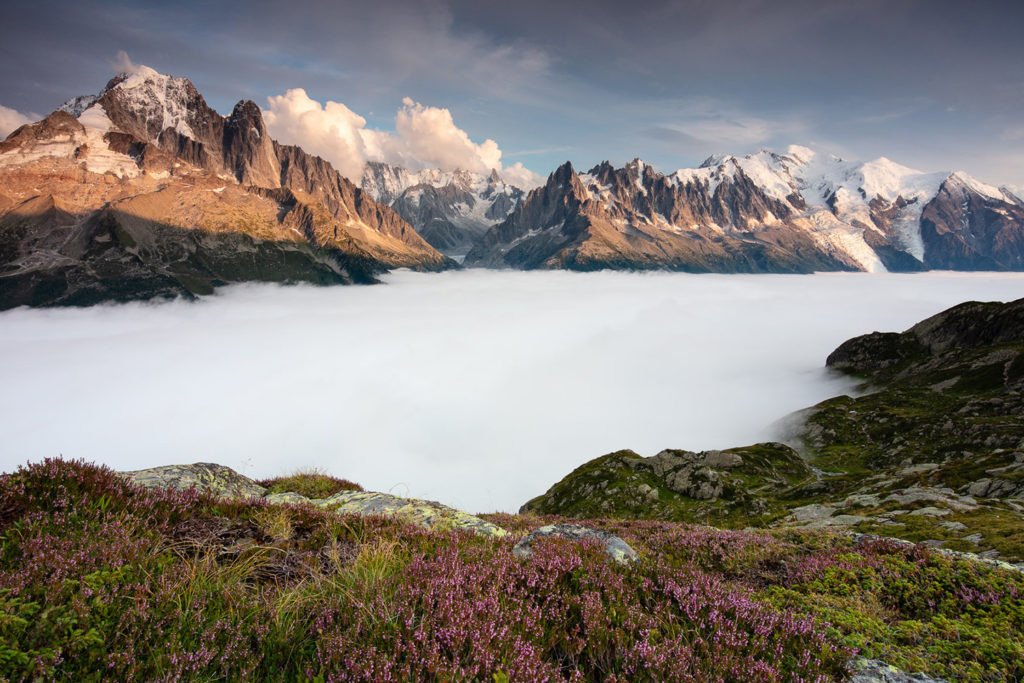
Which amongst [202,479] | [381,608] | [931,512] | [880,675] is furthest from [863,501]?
[202,479]

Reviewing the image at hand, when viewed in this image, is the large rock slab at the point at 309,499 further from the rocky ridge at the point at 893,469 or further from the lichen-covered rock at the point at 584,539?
the rocky ridge at the point at 893,469

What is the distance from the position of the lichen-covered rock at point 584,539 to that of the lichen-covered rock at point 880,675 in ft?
8.48

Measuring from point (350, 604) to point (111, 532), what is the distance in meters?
2.80

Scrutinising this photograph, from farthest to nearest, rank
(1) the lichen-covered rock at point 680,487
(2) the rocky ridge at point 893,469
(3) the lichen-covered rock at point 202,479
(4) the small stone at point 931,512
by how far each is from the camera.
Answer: (1) the lichen-covered rock at point 680,487 < (2) the rocky ridge at point 893,469 < (4) the small stone at point 931,512 < (3) the lichen-covered rock at point 202,479

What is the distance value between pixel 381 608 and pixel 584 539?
14.6 ft

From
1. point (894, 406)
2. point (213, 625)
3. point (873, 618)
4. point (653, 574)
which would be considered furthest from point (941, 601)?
point (894, 406)

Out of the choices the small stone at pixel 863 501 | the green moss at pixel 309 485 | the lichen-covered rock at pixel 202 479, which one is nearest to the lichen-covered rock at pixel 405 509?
the green moss at pixel 309 485

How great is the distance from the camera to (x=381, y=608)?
11.5 feet

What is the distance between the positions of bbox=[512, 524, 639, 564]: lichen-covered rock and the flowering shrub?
1.24 ft

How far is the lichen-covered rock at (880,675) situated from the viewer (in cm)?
377

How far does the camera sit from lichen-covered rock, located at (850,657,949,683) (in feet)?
12.4

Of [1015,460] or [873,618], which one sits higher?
[873,618]

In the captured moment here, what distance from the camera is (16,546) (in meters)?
3.65

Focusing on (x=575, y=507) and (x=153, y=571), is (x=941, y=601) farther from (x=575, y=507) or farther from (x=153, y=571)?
(x=575, y=507)
